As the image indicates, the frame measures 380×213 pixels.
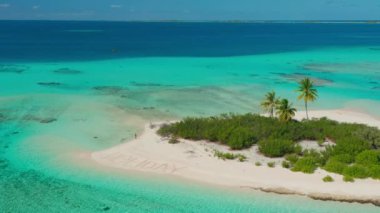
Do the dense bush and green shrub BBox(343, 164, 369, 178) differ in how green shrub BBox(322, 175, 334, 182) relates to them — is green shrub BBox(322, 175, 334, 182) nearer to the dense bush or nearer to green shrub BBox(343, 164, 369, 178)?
green shrub BBox(343, 164, 369, 178)

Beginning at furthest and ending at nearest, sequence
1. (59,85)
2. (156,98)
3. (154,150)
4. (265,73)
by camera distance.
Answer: (265,73), (59,85), (156,98), (154,150)

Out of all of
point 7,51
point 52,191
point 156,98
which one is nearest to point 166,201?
point 52,191

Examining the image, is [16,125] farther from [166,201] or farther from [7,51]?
[7,51]

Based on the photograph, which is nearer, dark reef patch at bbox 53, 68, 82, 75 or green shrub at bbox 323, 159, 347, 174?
green shrub at bbox 323, 159, 347, 174

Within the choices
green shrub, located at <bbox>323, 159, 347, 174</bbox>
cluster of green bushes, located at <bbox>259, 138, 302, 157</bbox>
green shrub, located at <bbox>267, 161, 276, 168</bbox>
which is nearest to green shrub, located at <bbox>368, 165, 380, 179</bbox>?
green shrub, located at <bbox>323, 159, 347, 174</bbox>

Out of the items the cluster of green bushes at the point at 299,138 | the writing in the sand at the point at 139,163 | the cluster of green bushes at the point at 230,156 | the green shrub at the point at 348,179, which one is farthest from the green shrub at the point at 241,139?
the green shrub at the point at 348,179

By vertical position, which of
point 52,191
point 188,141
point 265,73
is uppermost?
point 265,73

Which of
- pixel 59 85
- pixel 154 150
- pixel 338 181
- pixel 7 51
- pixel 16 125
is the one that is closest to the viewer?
pixel 338 181
